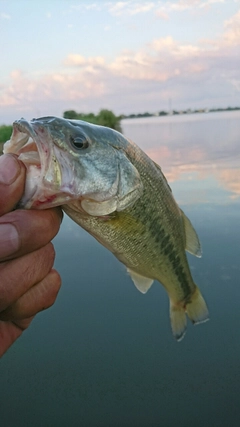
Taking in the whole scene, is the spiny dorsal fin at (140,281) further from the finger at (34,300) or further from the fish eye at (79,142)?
the fish eye at (79,142)

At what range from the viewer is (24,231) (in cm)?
185

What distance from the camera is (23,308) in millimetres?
2123

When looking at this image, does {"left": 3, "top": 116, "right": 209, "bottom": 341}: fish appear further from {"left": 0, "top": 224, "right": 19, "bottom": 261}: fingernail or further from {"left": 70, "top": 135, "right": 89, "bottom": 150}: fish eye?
{"left": 0, "top": 224, "right": 19, "bottom": 261}: fingernail

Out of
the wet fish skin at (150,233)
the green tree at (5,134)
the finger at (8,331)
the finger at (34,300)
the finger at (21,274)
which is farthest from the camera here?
the green tree at (5,134)

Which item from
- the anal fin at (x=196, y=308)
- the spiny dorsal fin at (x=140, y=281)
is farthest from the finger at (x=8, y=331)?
the anal fin at (x=196, y=308)

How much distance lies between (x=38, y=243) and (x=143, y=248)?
2.62ft

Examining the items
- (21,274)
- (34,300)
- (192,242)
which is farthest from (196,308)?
(21,274)

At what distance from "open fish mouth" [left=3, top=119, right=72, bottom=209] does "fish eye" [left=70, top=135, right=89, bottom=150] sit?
0.13m

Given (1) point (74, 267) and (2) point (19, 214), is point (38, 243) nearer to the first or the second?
(2) point (19, 214)

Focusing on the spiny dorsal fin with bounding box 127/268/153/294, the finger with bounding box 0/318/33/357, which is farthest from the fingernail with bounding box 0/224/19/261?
the spiny dorsal fin with bounding box 127/268/153/294

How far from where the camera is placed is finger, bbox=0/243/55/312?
6.41 feet

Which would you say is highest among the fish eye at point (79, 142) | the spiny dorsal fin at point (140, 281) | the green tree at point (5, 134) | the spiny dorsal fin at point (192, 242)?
the fish eye at point (79, 142)

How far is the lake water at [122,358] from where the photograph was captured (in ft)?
14.5

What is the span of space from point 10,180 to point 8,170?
5 cm
